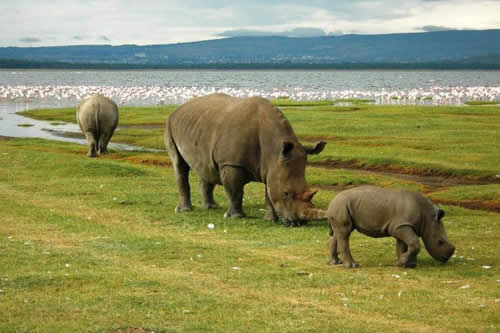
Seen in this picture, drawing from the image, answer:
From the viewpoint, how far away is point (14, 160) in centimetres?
2991

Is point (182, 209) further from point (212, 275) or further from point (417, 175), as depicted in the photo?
point (417, 175)

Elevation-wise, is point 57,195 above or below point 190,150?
below

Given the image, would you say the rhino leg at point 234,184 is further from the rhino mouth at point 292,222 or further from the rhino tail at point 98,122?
the rhino tail at point 98,122

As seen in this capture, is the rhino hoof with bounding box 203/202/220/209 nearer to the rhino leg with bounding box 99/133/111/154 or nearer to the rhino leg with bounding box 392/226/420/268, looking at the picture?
the rhino leg with bounding box 392/226/420/268

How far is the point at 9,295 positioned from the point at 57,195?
1076 cm

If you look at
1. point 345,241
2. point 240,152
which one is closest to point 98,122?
point 240,152

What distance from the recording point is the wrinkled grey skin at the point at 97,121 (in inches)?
1326

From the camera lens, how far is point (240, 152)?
56.4 ft

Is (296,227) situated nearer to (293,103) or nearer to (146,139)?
(146,139)

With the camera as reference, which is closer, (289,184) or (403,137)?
(289,184)

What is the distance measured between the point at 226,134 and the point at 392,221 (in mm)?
5502

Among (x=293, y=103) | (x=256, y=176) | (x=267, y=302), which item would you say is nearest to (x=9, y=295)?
(x=267, y=302)

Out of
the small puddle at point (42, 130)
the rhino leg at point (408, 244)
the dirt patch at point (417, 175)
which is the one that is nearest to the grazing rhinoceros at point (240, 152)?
the rhino leg at point (408, 244)

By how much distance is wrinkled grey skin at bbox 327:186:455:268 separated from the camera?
12.8m
